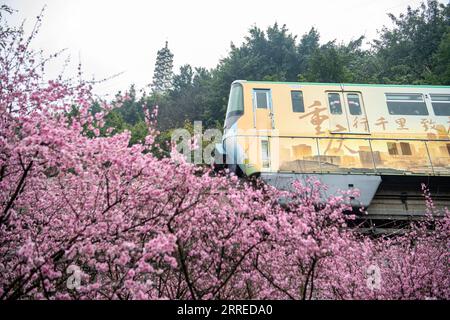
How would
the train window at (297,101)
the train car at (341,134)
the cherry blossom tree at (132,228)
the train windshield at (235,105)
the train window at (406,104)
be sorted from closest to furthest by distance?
the cherry blossom tree at (132,228), the train car at (341,134), the train windshield at (235,105), the train window at (297,101), the train window at (406,104)

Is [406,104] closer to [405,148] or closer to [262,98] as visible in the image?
[405,148]

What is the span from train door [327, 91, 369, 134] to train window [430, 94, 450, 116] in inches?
89.4

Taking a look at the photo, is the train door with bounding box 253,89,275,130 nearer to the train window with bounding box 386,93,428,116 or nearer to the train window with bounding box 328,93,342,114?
the train window with bounding box 328,93,342,114

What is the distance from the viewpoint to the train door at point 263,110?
325 inches

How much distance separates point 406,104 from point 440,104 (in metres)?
1.04

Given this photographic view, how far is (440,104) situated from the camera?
883 cm

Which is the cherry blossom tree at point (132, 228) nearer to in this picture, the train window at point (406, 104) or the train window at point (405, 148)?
the train window at point (405, 148)

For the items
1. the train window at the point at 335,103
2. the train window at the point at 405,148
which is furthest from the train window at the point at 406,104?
the train window at the point at 335,103

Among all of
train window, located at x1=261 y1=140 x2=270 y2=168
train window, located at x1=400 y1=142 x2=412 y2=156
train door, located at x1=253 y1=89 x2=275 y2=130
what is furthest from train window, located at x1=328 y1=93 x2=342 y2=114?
train window, located at x1=261 y1=140 x2=270 y2=168

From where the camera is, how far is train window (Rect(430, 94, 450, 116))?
8781 mm

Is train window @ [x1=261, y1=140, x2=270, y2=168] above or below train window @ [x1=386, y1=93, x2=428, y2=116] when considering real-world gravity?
below

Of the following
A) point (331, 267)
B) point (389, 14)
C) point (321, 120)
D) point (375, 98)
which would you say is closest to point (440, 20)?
point (389, 14)

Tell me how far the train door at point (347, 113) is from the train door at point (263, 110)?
1.83 metres

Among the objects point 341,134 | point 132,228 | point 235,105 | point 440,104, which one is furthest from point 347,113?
point 132,228
